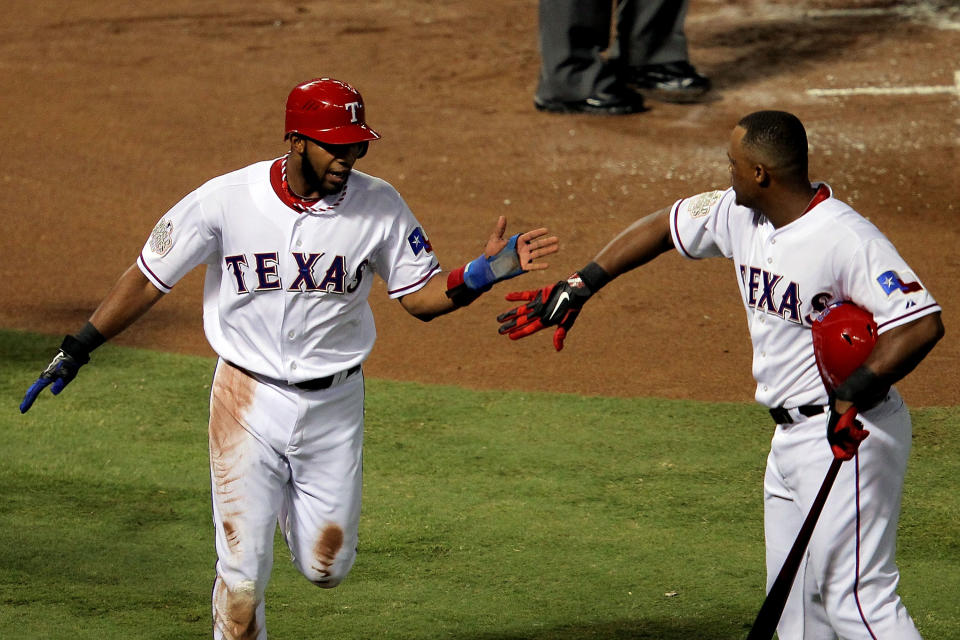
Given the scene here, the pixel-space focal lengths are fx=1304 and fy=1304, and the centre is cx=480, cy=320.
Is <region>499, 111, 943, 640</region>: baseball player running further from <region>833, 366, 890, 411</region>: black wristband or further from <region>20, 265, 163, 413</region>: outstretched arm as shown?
<region>20, 265, 163, 413</region>: outstretched arm

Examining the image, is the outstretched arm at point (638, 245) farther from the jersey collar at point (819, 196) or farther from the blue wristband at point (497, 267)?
the jersey collar at point (819, 196)

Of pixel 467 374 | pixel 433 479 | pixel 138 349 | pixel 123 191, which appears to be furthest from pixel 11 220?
pixel 433 479

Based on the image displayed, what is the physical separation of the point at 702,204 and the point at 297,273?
1.30 metres

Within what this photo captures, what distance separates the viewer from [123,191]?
1006 centimetres

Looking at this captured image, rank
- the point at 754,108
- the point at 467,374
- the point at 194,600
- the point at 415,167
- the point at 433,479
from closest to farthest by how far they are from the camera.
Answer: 1. the point at 194,600
2. the point at 433,479
3. the point at 467,374
4. the point at 415,167
5. the point at 754,108

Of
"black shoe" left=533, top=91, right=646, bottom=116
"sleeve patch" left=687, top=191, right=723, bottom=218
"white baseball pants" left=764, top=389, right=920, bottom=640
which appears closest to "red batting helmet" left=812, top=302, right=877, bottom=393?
"white baseball pants" left=764, top=389, right=920, bottom=640

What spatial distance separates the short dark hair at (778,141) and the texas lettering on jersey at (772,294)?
0.31 meters

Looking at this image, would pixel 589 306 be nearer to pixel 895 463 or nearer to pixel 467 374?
pixel 467 374

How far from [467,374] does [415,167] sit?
135 inches

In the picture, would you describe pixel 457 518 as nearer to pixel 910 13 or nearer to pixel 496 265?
pixel 496 265

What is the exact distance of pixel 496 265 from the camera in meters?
3.99

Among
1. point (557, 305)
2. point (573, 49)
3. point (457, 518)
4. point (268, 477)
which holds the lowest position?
point (457, 518)

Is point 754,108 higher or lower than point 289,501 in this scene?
lower

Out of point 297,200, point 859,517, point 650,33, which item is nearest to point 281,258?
point 297,200
